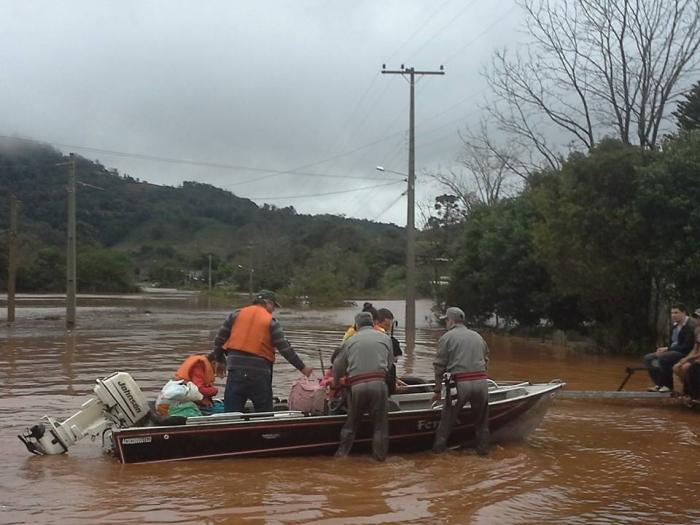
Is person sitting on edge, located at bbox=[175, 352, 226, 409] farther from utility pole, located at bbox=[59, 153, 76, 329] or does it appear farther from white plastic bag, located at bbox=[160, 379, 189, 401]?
utility pole, located at bbox=[59, 153, 76, 329]

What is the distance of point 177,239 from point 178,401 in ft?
449

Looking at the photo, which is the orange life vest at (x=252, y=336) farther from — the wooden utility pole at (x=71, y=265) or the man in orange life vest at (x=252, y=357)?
the wooden utility pole at (x=71, y=265)

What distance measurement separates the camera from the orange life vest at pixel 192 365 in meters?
9.73

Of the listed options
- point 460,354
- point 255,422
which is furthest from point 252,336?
point 460,354

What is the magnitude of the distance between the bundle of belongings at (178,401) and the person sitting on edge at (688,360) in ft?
24.8

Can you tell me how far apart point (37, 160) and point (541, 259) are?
13779 centimetres

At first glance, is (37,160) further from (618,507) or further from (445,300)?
(618,507)

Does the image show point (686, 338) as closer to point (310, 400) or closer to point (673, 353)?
point (673, 353)

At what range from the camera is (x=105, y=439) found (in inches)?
375

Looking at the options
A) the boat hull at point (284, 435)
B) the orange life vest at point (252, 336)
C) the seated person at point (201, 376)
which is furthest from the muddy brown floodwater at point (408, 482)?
the orange life vest at point (252, 336)

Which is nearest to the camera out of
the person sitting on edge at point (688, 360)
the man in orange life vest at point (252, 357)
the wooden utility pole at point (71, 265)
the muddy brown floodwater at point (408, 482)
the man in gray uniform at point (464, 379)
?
the muddy brown floodwater at point (408, 482)

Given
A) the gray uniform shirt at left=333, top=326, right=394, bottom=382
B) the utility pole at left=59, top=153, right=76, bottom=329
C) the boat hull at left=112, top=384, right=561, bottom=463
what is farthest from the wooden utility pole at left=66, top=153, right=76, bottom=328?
the gray uniform shirt at left=333, top=326, right=394, bottom=382

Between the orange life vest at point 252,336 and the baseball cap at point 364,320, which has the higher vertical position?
the baseball cap at point 364,320

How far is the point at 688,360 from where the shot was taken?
1248 cm
